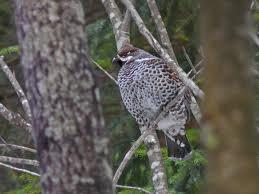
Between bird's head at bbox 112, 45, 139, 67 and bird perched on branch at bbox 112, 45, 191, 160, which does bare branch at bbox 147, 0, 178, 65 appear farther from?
bird perched on branch at bbox 112, 45, 191, 160

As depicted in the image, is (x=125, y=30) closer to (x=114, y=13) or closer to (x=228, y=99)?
(x=114, y=13)

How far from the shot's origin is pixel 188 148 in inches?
213

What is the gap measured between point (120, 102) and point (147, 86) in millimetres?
861

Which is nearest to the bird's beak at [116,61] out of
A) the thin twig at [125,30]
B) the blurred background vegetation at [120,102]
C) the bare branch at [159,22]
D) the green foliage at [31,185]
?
the blurred background vegetation at [120,102]

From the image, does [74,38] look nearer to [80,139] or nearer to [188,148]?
[80,139]

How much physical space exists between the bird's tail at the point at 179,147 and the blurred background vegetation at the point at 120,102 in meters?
0.07

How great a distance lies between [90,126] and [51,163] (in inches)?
7.7

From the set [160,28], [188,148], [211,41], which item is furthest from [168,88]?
[211,41]

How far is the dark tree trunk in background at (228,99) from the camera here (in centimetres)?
112

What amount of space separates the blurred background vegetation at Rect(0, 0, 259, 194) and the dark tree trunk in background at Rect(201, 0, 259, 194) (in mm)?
3564

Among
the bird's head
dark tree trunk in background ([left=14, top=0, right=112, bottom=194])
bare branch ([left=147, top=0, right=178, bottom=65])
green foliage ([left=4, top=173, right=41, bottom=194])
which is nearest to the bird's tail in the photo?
the bird's head

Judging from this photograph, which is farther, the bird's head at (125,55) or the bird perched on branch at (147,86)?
the bird perched on branch at (147,86)

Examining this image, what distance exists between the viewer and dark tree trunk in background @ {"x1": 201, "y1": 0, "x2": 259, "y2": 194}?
3.69 feet

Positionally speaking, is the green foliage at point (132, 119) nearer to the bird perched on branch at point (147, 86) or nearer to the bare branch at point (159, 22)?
the bird perched on branch at point (147, 86)
